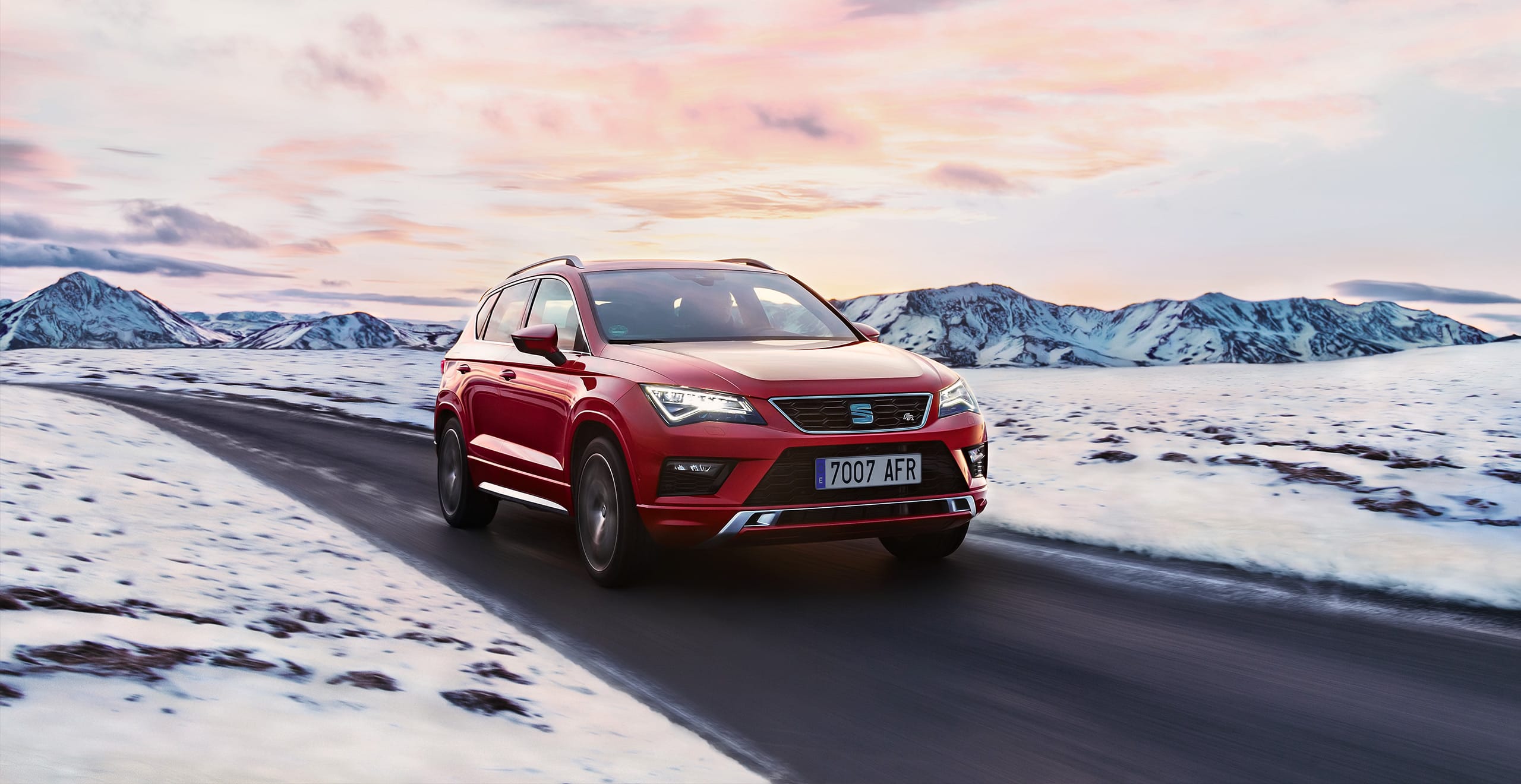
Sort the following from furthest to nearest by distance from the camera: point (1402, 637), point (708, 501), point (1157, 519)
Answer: point (1157, 519) → point (708, 501) → point (1402, 637)

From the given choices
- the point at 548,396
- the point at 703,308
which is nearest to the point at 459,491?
the point at 548,396

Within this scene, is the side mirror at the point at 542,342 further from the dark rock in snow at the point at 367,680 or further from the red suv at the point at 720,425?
the dark rock in snow at the point at 367,680

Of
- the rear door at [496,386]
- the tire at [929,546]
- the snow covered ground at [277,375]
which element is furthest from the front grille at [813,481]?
the snow covered ground at [277,375]

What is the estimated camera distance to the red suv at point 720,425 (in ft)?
18.4

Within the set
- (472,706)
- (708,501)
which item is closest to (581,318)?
(708,501)

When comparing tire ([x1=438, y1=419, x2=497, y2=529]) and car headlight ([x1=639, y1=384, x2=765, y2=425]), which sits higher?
car headlight ([x1=639, y1=384, x2=765, y2=425])

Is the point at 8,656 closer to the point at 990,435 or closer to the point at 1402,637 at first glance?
the point at 1402,637

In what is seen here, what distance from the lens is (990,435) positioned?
13.7 metres

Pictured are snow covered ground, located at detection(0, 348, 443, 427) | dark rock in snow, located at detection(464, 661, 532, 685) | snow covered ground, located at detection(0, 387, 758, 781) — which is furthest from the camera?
snow covered ground, located at detection(0, 348, 443, 427)

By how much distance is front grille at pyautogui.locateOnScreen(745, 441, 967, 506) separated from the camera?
219 inches

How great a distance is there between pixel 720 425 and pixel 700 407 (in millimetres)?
137

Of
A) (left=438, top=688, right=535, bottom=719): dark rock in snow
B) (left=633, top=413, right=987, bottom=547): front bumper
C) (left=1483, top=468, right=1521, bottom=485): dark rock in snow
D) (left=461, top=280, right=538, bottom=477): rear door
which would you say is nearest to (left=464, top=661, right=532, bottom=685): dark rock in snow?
(left=438, top=688, right=535, bottom=719): dark rock in snow

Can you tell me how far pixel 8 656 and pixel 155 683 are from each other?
422mm

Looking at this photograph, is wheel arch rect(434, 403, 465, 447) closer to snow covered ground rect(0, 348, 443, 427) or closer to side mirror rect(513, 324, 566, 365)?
side mirror rect(513, 324, 566, 365)
